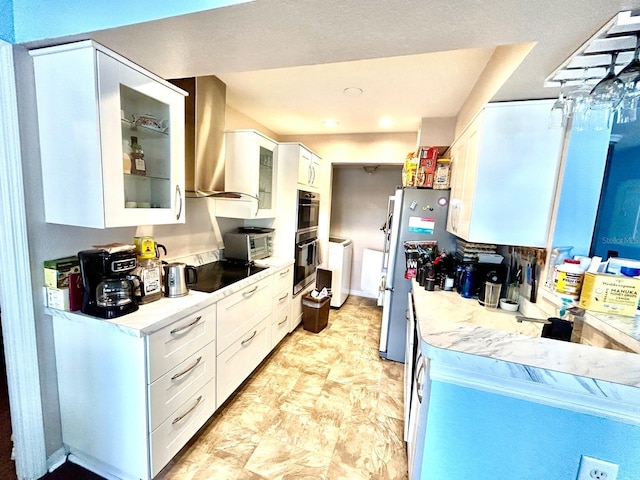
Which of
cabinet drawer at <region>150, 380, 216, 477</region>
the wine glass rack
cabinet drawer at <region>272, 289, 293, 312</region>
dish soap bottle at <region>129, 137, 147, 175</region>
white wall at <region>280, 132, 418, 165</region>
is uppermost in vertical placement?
white wall at <region>280, 132, 418, 165</region>

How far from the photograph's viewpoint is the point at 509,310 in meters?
1.74

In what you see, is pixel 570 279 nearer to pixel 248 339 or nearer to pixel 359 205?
pixel 248 339

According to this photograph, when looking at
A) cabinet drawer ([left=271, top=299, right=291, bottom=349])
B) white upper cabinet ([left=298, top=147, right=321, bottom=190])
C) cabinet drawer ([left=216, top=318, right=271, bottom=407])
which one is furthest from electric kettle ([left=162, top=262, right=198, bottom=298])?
white upper cabinet ([left=298, top=147, right=321, bottom=190])

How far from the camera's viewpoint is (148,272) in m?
1.49

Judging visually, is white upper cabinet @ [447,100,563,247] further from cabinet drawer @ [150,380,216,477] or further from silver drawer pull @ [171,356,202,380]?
cabinet drawer @ [150,380,216,477]

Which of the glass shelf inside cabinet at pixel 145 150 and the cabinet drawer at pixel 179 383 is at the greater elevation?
the glass shelf inside cabinet at pixel 145 150

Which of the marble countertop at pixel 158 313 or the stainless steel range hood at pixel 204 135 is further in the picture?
the stainless steel range hood at pixel 204 135

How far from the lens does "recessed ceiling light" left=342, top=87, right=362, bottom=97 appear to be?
2217mm

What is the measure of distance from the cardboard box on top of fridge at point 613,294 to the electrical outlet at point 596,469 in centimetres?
79

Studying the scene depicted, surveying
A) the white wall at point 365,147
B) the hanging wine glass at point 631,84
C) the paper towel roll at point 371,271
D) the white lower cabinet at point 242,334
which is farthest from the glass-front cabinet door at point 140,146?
the paper towel roll at point 371,271

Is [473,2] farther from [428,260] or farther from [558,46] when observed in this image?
[428,260]

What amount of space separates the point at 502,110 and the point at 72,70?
7.04 ft

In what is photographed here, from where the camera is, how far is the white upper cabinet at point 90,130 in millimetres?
1198

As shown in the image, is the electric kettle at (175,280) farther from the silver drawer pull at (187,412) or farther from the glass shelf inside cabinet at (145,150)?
the silver drawer pull at (187,412)
